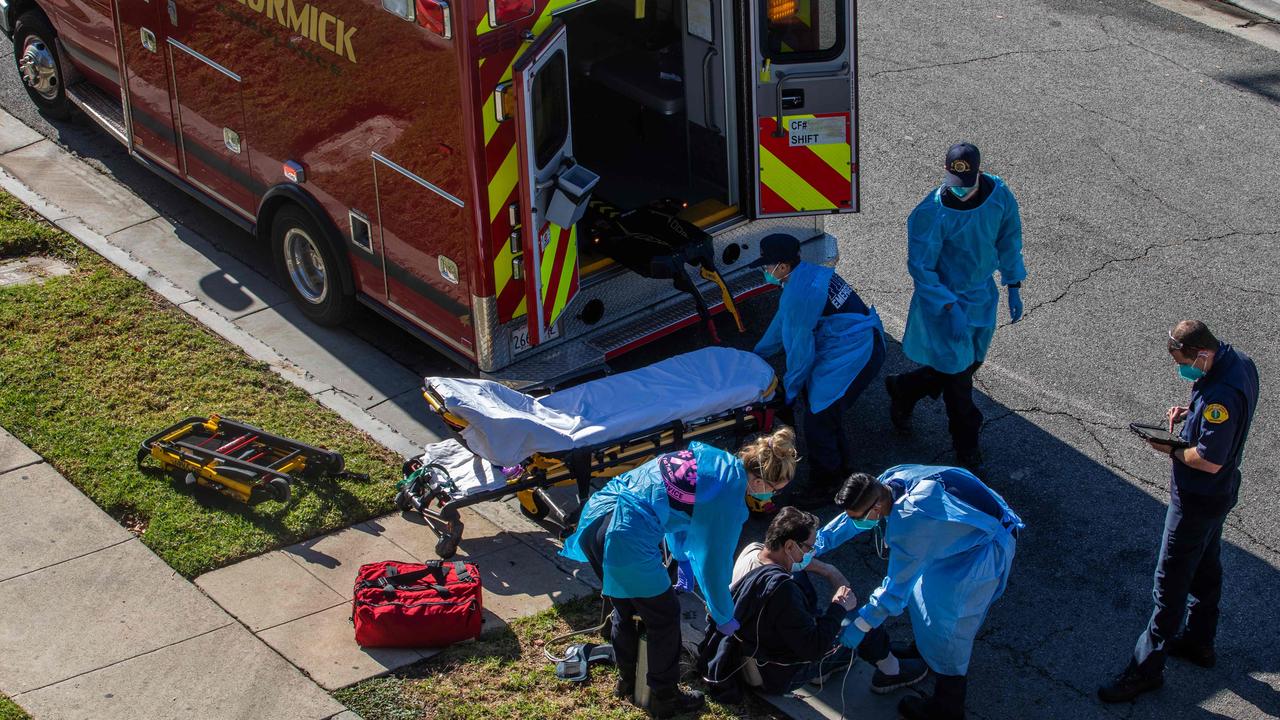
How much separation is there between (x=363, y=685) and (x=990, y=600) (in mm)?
2652

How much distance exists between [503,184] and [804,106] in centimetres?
192

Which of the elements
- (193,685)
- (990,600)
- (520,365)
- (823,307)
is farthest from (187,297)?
(990,600)

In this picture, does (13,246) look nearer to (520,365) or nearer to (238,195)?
(238,195)

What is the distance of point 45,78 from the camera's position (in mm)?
10766

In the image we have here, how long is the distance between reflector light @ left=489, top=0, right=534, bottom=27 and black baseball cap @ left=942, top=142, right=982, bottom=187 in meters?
2.14

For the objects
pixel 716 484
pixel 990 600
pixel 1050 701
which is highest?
pixel 716 484

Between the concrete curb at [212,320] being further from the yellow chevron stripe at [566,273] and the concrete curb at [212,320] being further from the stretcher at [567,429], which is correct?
the yellow chevron stripe at [566,273]

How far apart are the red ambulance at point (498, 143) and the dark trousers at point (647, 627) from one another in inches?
71.8

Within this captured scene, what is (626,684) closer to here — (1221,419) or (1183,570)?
(1183,570)

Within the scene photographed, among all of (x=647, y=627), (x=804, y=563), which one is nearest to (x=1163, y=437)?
(x=804, y=563)

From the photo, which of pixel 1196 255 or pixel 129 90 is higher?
pixel 129 90

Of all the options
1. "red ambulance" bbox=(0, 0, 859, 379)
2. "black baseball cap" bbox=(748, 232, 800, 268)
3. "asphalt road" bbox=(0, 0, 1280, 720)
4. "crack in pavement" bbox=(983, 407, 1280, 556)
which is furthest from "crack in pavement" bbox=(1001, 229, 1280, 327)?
"black baseball cap" bbox=(748, 232, 800, 268)

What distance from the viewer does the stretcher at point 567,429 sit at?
7082mm

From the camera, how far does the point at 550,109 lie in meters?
7.55
